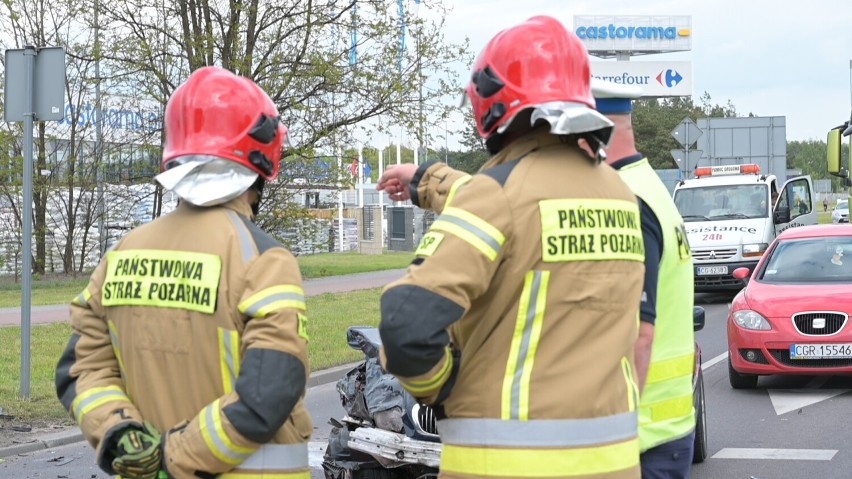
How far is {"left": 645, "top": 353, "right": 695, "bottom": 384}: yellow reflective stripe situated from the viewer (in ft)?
10.7

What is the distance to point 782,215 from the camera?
2211cm

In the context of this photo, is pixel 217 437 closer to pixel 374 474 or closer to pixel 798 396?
pixel 374 474

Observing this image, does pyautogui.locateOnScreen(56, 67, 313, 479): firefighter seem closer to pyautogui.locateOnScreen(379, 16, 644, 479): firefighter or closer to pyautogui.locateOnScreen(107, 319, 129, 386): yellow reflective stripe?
pyautogui.locateOnScreen(107, 319, 129, 386): yellow reflective stripe

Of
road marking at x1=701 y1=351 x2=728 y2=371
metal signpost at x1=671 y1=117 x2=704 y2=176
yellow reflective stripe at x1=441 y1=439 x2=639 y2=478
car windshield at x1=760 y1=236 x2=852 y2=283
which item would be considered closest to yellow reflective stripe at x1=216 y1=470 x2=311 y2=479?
yellow reflective stripe at x1=441 y1=439 x2=639 y2=478

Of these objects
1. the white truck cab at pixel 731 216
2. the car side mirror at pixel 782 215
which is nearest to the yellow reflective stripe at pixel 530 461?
the white truck cab at pixel 731 216

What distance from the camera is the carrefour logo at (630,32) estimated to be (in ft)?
227

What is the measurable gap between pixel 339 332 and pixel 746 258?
348 inches

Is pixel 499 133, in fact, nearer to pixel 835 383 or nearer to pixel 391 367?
pixel 391 367

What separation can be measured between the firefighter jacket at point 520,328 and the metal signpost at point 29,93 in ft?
27.5

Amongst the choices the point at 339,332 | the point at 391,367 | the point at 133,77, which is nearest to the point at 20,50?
the point at 339,332

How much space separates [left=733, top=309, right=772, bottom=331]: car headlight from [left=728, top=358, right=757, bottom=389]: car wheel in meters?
0.46

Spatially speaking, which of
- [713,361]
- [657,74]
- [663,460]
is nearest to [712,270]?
[713,361]

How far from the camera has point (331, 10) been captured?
78.1 feet

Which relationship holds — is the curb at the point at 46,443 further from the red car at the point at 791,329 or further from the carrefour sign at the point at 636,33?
the carrefour sign at the point at 636,33
